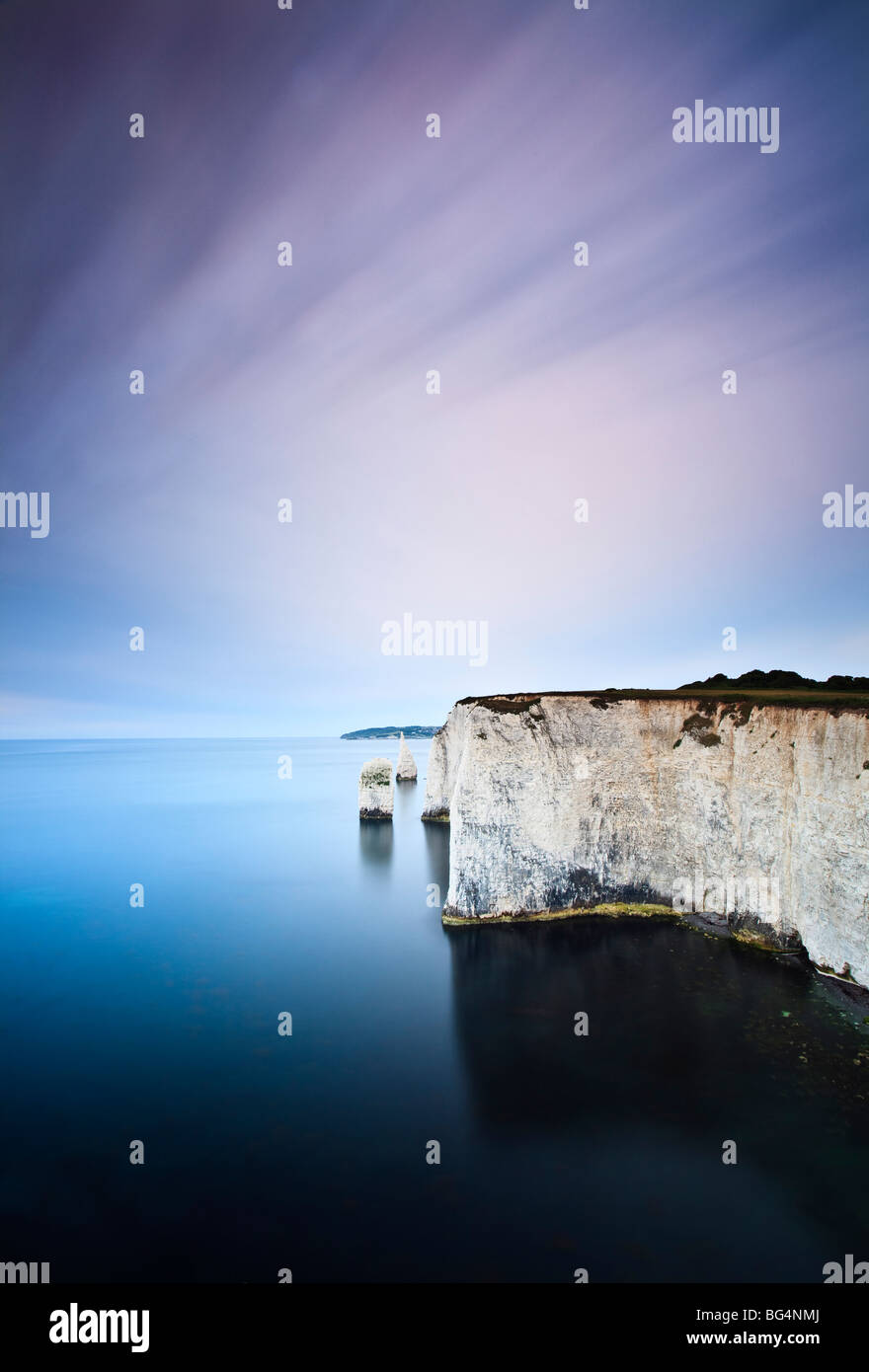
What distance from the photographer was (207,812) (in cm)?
7769

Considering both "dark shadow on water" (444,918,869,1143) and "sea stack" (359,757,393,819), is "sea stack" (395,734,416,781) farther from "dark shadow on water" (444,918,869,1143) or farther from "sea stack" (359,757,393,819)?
"dark shadow on water" (444,918,869,1143)

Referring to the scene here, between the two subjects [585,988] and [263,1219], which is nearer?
[263,1219]

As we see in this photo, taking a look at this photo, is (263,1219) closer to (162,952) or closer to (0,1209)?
(0,1209)

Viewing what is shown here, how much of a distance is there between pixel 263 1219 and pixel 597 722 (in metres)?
25.6

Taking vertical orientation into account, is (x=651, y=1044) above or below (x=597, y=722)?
below

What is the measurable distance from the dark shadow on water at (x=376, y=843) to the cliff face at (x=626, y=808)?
16.8 m

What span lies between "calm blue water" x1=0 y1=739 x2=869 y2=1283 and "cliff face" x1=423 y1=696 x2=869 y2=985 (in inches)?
93.4

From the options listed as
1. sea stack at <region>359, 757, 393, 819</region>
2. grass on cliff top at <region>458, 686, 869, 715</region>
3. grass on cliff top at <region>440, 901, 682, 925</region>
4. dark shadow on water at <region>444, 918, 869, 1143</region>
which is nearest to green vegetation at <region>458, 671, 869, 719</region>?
grass on cliff top at <region>458, 686, 869, 715</region>

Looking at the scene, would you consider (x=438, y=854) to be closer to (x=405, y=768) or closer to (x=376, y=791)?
(x=376, y=791)

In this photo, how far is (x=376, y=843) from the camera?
55219 mm

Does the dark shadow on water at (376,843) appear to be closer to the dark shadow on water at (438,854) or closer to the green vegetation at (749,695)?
the dark shadow on water at (438,854)

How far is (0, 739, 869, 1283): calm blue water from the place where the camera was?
12344 mm
